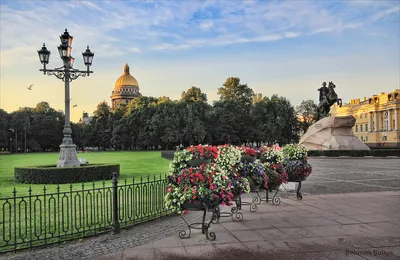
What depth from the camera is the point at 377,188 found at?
13219 millimetres

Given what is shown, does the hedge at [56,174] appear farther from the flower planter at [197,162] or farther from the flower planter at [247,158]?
the flower planter at [197,162]

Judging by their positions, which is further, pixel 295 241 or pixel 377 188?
pixel 377 188

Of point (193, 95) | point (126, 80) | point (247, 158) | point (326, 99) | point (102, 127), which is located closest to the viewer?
point (247, 158)

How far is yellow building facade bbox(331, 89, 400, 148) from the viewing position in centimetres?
8244

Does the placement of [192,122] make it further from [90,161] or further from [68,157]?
[68,157]

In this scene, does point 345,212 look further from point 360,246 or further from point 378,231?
point 360,246

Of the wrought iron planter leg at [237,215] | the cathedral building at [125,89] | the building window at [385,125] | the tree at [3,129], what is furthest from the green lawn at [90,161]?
the cathedral building at [125,89]

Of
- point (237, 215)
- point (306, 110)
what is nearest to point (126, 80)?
point (306, 110)

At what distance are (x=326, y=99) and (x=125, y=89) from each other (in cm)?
10623

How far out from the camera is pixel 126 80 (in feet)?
445

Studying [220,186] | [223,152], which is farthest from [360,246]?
[223,152]

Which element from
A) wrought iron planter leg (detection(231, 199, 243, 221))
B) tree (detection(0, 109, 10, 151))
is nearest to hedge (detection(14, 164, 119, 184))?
wrought iron planter leg (detection(231, 199, 243, 221))

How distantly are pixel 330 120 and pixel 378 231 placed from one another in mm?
31081

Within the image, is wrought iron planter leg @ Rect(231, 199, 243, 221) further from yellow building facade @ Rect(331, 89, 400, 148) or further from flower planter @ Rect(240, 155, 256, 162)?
yellow building facade @ Rect(331, 89, 400, 148)
